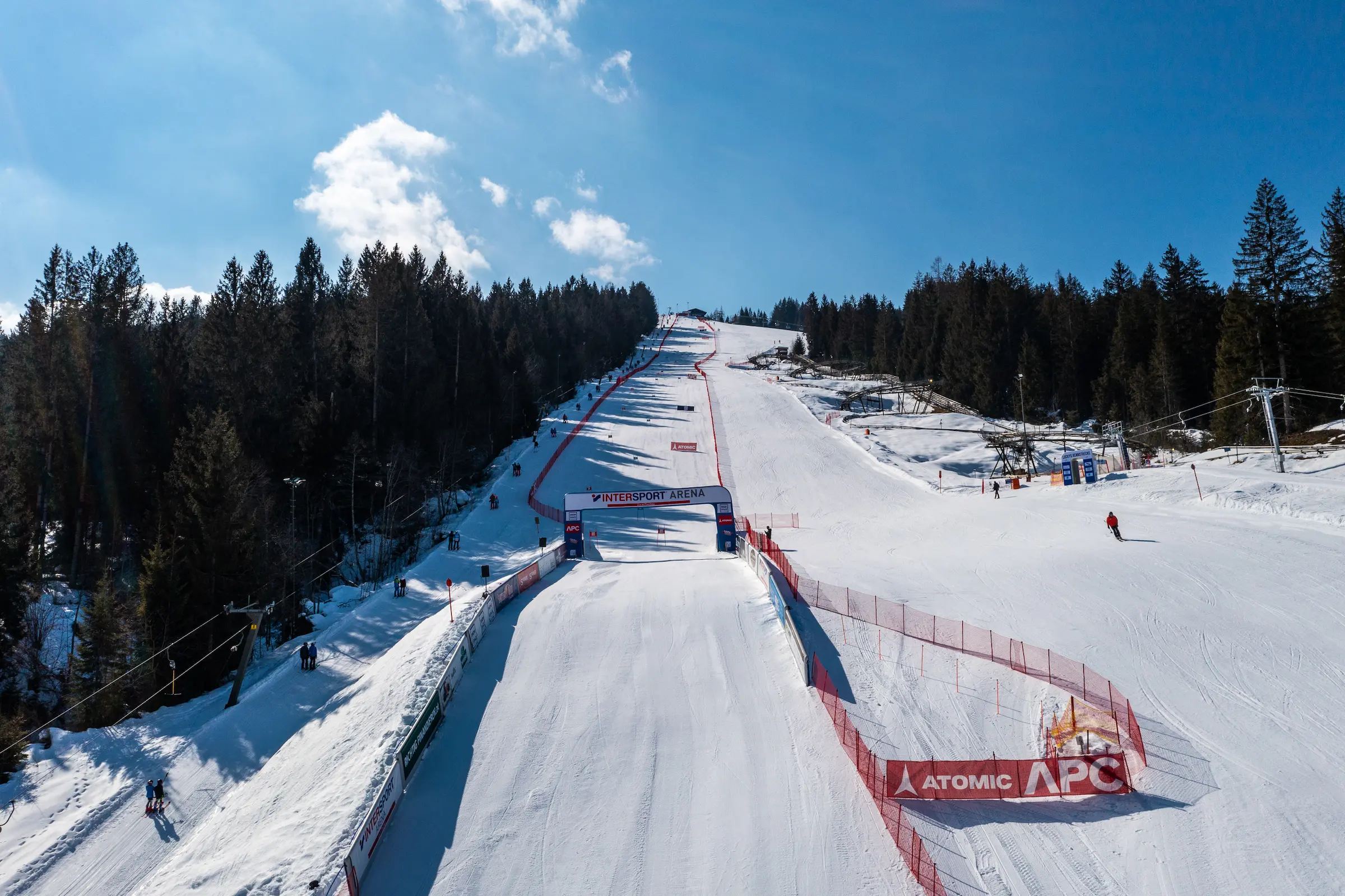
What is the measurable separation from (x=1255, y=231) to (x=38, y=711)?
68226mm

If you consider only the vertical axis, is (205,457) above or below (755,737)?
above

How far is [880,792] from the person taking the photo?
12.3 meters

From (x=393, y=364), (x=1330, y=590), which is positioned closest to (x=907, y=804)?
(x=1330, y=590)

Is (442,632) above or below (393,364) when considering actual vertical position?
below

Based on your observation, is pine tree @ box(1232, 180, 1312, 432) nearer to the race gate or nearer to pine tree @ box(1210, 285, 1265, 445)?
pine tree @ box(1210, 285, 1265, 445)

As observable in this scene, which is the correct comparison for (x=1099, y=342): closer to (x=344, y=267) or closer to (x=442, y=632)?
(x=442, y=632)

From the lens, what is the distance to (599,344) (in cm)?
11056

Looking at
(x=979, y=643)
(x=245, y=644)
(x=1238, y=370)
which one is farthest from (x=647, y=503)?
(x=1238, y=370)

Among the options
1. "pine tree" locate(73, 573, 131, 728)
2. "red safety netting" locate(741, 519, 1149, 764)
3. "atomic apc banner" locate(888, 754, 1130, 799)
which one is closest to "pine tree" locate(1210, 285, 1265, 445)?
"red safety netting" locate(741, 519, 1149, 764)

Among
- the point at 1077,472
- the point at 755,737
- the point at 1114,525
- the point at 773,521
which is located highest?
the point at 1077,472

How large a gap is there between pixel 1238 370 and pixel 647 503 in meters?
39.6

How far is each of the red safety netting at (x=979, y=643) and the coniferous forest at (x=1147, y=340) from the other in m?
28.8

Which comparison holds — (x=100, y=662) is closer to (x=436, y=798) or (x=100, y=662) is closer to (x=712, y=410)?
(x=436, y=798)

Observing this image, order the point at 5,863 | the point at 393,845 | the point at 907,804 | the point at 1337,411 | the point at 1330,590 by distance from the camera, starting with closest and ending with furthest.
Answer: the point at 393,845, the point at 907,804, the point at 5,863, the point at 1330,590, the point at 1337,411
